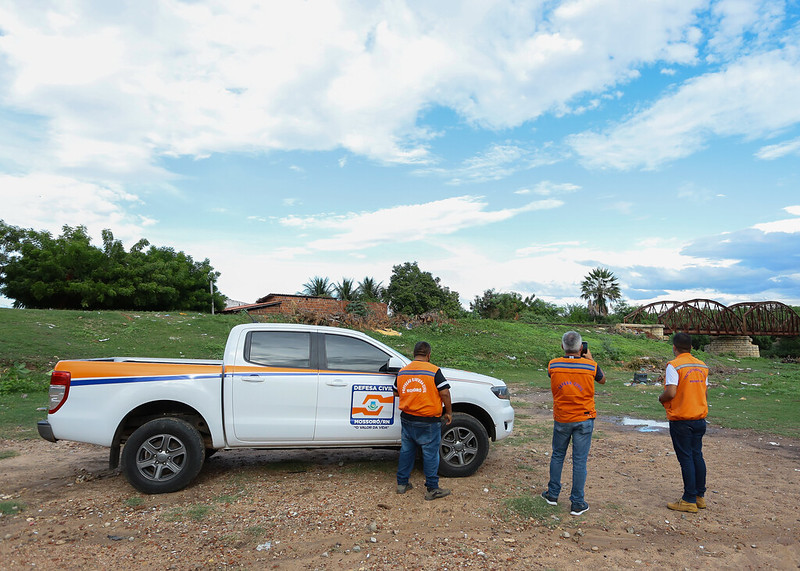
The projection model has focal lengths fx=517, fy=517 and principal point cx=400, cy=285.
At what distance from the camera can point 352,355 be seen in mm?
6246

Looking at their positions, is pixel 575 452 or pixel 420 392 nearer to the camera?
pixel 575 452

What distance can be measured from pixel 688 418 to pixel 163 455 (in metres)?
5.58

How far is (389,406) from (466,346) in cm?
1798

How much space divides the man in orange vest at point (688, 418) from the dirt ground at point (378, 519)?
23cm

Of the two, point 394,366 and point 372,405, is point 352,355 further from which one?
point 372,405

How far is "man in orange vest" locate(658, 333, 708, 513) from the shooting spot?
17.3ft

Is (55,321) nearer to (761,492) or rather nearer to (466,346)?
(466,346)

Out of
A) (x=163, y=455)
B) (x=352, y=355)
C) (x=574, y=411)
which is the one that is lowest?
(x=163, y=455)

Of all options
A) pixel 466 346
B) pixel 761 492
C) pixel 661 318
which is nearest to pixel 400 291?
pixel 466 346

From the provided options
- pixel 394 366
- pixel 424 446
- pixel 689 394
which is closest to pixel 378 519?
pixel 424 446

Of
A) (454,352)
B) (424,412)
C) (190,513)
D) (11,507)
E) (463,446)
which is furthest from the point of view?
(454,352)

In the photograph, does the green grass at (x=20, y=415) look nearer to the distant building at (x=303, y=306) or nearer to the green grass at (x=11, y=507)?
the green grass at (x=11, y=507)

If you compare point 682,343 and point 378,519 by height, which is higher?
point 682,343

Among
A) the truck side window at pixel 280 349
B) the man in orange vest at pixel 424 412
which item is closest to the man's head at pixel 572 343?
the man in orange vest at pixel 424 412
